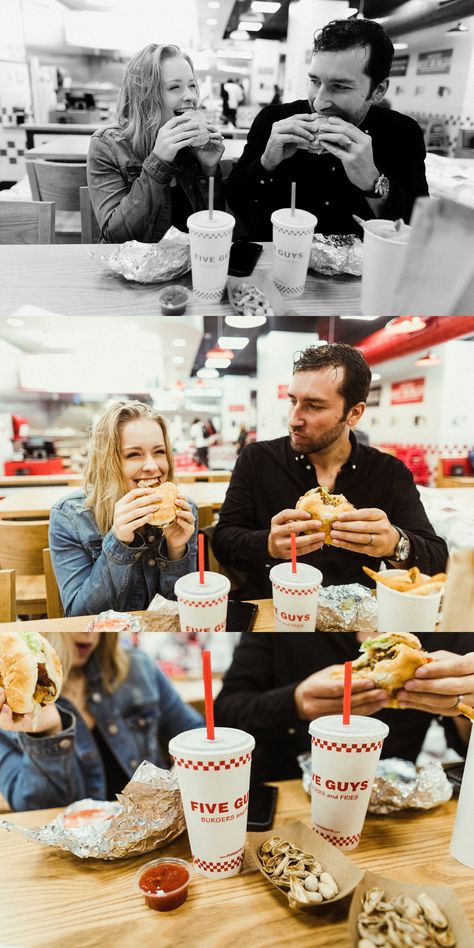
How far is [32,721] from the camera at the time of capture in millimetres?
1689

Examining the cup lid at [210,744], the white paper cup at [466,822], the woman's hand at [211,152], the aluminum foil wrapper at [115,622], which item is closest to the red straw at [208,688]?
the cup lid at [210,744]

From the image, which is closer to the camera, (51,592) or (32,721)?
(51,592)

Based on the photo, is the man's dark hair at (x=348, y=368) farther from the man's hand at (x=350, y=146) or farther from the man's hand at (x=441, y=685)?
the man's hand at (x=441, y=685)

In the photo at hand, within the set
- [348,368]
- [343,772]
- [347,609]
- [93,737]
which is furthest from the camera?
[93,737]

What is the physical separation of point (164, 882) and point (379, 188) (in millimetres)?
1603

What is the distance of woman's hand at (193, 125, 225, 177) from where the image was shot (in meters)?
1.11

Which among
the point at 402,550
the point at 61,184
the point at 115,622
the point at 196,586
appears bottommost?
the point at 115,622

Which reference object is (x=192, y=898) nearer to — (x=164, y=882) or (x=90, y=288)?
(x=164, y=882)

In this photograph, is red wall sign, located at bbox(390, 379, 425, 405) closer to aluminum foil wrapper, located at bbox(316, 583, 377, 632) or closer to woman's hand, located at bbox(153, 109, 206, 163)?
aluminum foil wrapper, located at bbox(316, 583, 377, 632)

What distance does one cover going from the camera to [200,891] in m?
1.47

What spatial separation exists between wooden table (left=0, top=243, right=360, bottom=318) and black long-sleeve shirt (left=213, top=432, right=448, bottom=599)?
0.28 m

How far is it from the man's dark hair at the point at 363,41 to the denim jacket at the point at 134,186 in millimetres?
288

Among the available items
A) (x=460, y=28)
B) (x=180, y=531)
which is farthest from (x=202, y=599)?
(x=460, y=28)

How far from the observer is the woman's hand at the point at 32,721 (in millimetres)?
1569
